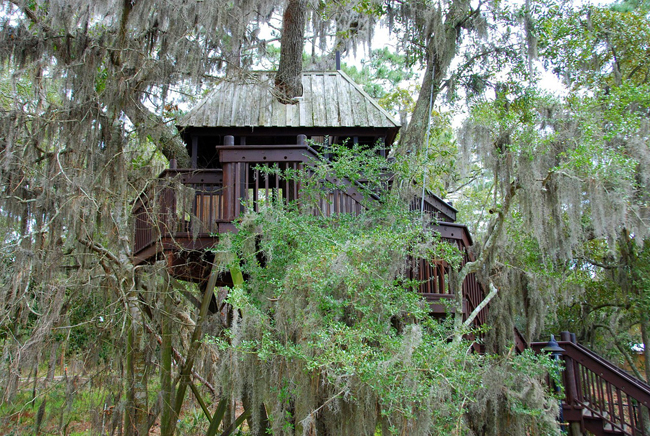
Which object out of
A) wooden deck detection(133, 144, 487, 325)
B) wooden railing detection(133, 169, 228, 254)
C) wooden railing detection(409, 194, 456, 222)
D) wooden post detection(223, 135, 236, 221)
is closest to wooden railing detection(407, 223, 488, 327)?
wooden deck detection(133, 144, 487, 325)

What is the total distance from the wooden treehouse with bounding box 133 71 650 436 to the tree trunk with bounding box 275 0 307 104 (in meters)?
0.45

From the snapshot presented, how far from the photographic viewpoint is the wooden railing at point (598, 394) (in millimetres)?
7562

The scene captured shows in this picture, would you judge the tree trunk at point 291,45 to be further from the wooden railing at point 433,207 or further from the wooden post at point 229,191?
the wooden railing at point 433,207

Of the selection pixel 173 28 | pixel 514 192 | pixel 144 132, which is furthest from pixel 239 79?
pixel 514 192

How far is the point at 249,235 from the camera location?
20.5ft

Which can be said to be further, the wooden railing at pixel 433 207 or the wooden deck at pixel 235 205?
the wooden railing at pixel 433 207

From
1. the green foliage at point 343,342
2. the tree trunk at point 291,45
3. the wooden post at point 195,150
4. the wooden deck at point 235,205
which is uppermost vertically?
the tree trunk at point 291,45

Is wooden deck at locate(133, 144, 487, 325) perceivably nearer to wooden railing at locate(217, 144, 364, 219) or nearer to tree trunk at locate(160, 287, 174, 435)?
wooden railing at locate(217, 144, 364, 219)

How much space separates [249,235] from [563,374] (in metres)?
5.39

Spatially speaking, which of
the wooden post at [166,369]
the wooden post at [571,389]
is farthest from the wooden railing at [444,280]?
the wooden post at [166,369]

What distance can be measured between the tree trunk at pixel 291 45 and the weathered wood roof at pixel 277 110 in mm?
304

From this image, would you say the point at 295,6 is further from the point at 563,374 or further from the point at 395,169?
the point at 563,374

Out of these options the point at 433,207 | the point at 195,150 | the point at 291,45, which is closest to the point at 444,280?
the point at 433,207

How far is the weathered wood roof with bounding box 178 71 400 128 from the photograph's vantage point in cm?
962
